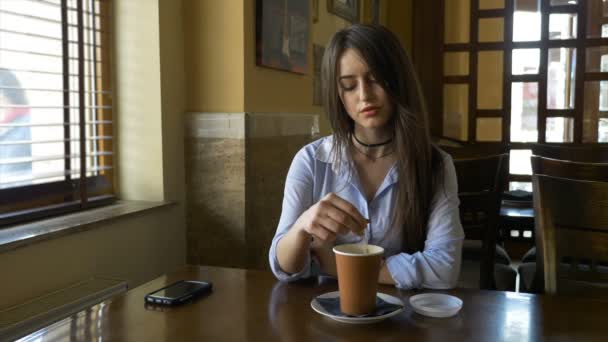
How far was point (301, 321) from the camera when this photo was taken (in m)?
0.92

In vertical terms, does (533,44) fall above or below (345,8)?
below

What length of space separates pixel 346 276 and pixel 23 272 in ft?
4.02

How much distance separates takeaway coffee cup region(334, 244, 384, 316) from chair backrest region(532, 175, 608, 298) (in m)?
0.51

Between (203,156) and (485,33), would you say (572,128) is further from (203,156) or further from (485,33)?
(203,156)

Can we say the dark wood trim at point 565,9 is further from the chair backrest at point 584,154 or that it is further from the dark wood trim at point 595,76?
the chair backrest at point 584,154

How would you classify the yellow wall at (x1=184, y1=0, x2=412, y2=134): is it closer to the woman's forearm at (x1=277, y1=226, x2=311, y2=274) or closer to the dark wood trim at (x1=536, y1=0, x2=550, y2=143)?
the woman's forearm at (x1=277, y1=226, x2=311, y2=274)

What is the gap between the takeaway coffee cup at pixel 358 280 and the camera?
898 mm

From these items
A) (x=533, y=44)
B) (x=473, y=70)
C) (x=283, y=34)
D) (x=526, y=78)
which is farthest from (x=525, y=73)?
(x=283, y=34)

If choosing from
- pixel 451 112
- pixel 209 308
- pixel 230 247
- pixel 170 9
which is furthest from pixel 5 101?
pixel 451 112

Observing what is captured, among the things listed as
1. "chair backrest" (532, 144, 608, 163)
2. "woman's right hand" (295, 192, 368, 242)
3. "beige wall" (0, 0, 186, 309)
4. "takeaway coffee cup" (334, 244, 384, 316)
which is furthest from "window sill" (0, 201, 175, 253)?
"chair backrest" (532, 144, 608, 163)

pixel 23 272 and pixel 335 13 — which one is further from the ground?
pixel 335 13

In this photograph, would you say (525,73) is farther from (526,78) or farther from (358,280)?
(358,280)

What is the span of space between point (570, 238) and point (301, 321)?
25.9 inches

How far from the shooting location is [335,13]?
3988 millimetres
